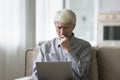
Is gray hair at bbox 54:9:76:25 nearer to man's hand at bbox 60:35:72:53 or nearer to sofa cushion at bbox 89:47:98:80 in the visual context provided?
man's hand at bbox 60:35:72:53

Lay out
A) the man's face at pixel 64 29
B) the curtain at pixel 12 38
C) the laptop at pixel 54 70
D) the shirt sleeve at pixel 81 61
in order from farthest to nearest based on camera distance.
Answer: the curtain at pixel 12 38, the man's face at pixel 64 29, the shirt sleeve at pixel 81 61, the laptop at pixel 54 70

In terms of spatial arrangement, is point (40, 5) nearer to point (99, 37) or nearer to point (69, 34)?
point (99, 37)

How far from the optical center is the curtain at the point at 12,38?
9.75 feet

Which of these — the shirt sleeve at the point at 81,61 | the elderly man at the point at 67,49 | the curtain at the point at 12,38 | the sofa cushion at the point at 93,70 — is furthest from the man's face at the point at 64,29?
the curtain at the point at 12,38

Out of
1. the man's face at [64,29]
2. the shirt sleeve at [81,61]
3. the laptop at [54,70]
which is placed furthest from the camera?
the man's face at [64,29]

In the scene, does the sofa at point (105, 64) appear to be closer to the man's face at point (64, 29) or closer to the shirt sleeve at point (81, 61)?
the shirt sleeve at point (81, 61)

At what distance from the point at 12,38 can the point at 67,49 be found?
50.2 inches

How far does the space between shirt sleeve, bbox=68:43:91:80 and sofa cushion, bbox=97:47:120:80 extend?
19cm

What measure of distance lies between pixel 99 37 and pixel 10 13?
153cm

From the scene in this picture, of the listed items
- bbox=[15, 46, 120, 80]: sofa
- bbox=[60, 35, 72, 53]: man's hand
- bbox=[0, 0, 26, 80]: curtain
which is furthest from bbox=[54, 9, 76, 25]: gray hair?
bbox=[0, 0, 26, 80]: curtain

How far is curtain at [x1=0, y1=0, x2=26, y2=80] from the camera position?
2.97 metres

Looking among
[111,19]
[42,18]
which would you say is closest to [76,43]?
[42,18]

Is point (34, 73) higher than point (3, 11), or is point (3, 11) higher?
point (3, 11)

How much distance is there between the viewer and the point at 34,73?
6.73ft
